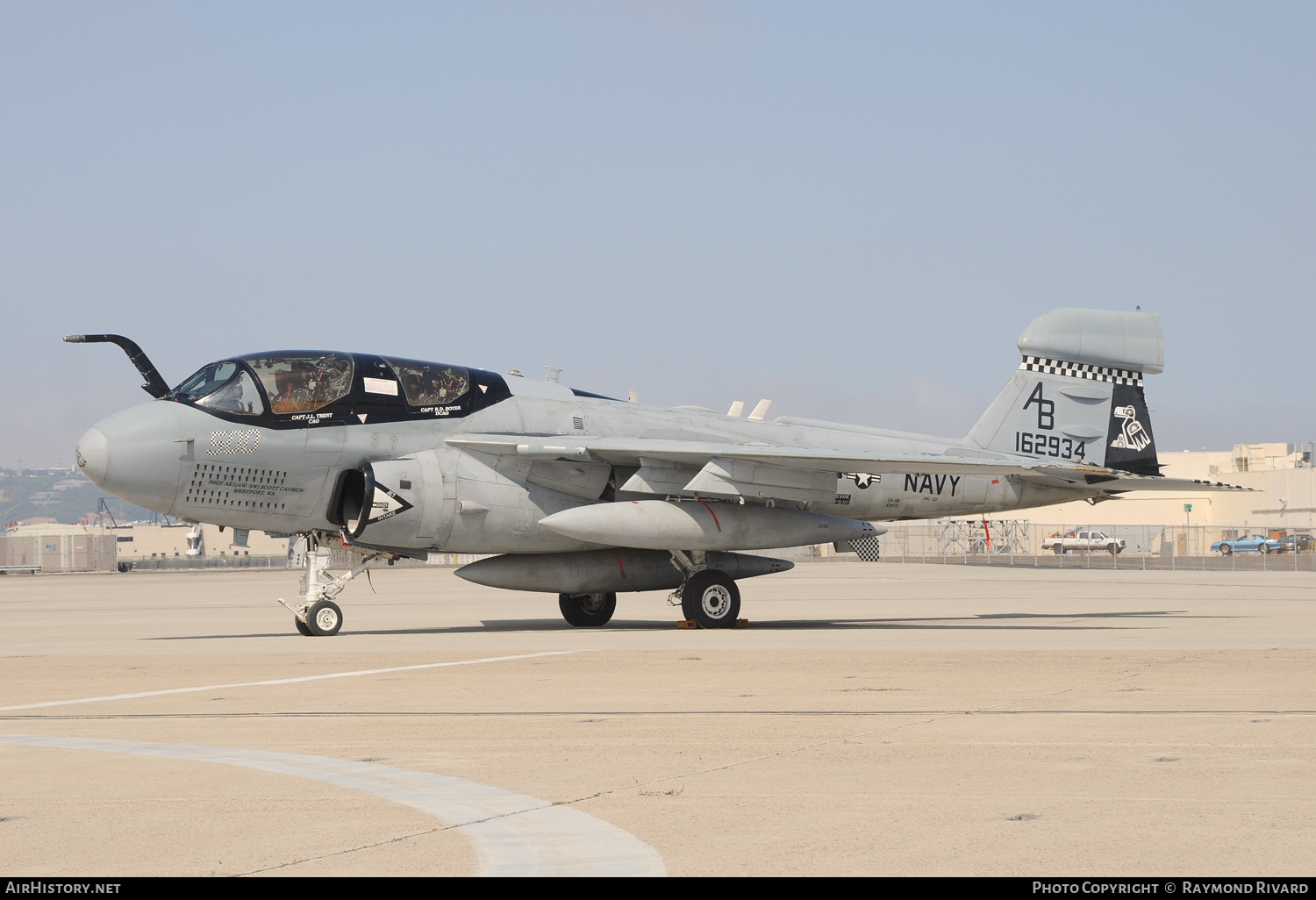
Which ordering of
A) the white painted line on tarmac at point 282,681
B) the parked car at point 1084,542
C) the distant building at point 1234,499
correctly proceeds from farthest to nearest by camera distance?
1. the distant building at point 1234,499
2. the parked car at point 1084,542
3. the white painted line on tarmac at point 282,681

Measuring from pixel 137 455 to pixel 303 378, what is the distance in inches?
90.8

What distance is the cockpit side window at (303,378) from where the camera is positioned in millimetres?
16859

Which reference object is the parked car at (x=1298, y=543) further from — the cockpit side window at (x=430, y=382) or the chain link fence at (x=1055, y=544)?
the cockpit side window at (x=430, y=382)

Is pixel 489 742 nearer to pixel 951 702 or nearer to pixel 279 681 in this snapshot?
pixel 951 702

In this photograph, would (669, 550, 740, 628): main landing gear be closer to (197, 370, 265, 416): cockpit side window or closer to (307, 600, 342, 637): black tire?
(307, 600, 342, 637): black tire

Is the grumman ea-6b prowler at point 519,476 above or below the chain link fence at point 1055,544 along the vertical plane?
above

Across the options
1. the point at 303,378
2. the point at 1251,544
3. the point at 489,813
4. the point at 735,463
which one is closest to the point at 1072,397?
the point at 735,463

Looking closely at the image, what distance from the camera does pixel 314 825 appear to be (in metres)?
5.39

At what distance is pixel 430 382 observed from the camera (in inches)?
714

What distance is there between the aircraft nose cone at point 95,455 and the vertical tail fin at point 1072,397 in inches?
547

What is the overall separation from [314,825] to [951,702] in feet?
17.7

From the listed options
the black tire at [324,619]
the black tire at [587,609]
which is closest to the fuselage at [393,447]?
the black tire at [324,619]

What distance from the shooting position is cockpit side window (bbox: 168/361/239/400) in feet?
54.8

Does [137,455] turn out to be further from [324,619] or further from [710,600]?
[710,600]
